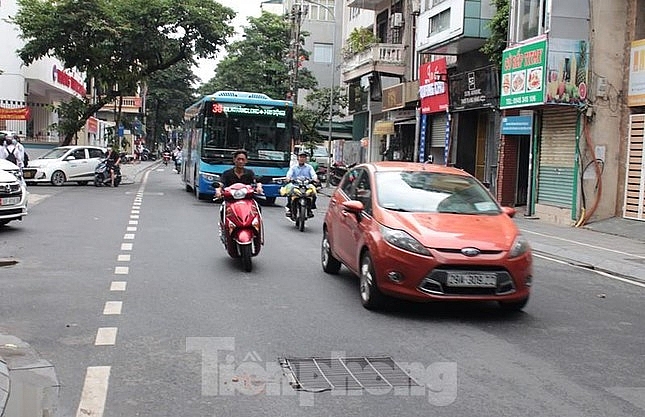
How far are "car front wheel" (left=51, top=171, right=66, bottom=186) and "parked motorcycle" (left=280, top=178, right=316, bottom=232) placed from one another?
14.8 m

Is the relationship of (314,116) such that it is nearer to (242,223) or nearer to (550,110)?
(550,110)

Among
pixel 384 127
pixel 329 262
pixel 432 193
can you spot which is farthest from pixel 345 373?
pixel 384 127

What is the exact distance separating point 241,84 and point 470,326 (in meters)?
46.6

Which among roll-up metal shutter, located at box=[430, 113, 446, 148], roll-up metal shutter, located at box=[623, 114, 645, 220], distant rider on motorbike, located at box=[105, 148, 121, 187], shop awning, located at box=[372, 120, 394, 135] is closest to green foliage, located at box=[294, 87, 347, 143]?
shop awning, located at box=[372, 120, 394, 135]

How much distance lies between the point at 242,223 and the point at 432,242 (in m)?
3.67

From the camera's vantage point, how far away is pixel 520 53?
839 inches

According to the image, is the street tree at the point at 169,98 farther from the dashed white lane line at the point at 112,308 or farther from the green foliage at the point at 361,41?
the dashed white lane line at the point at 112,308

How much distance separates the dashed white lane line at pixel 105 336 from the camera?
6.71 m

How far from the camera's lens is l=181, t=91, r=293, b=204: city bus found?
2256 cm

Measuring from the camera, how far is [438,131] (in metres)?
31.8

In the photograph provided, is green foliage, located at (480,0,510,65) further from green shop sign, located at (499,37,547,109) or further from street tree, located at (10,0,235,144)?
street tree, located at (10,0,235,144)

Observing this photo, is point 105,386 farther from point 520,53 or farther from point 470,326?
point 520,53

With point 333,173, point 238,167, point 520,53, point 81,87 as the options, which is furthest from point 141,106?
point 238,167

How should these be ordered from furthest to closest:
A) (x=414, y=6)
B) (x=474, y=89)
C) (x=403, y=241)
Answer: (x=414, y=6), (x=474, y=89), (x=403, y=241)
